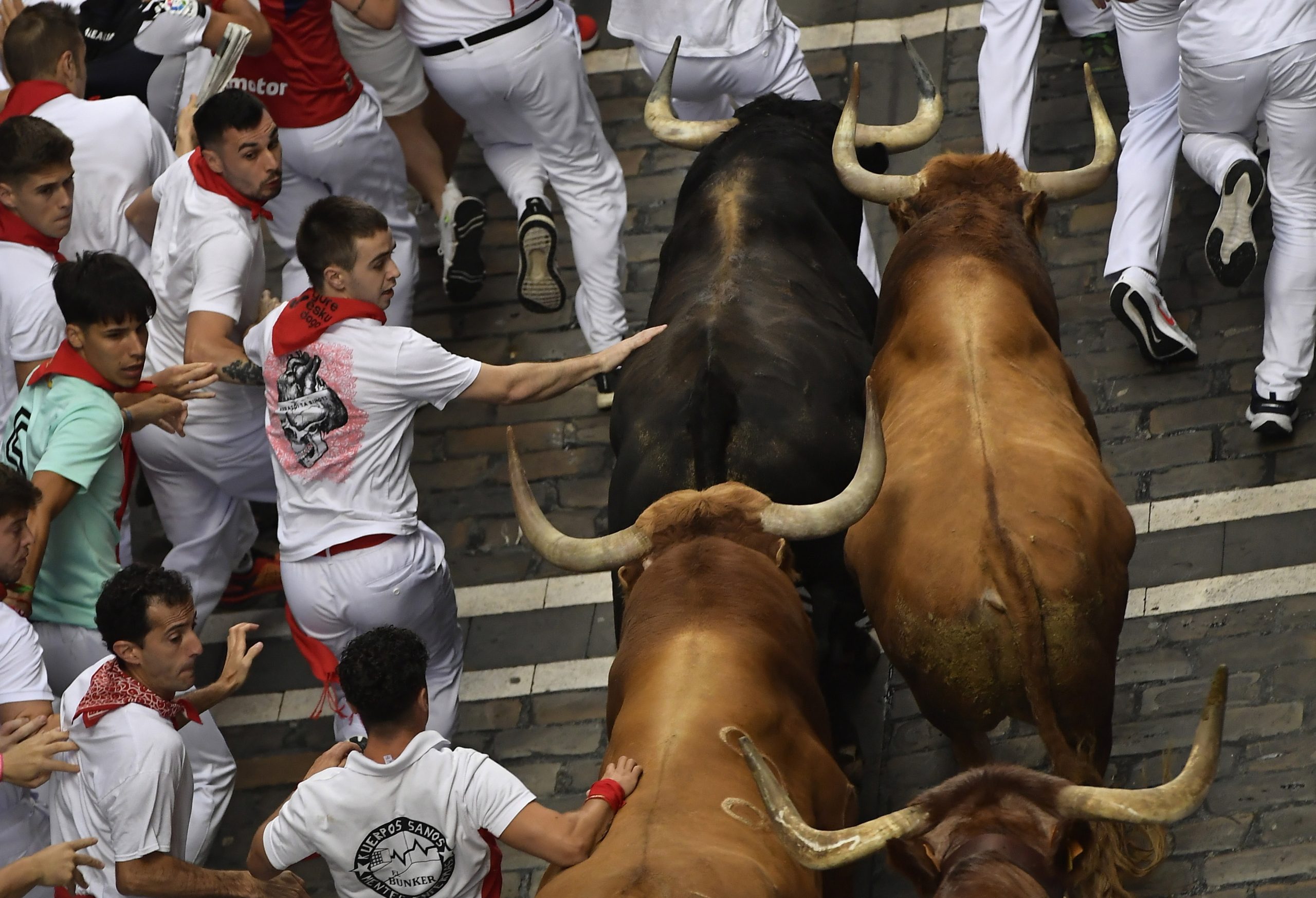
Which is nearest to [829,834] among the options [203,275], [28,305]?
[203,275]

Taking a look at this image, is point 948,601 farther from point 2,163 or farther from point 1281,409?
point 2,163

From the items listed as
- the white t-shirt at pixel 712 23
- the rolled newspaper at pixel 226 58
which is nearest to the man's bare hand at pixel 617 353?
the white t-shirt at pixel 712 23

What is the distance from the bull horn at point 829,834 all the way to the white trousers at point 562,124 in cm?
418

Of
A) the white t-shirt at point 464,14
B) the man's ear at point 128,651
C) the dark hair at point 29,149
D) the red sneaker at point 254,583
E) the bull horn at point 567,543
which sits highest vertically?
the dark hair at point 29,149

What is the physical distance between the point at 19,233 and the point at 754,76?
3295mm

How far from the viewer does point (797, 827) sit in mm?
4062

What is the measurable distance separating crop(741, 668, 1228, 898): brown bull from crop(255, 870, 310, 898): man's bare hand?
1.84 m

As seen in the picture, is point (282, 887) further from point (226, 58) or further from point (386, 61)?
point (386, 61)

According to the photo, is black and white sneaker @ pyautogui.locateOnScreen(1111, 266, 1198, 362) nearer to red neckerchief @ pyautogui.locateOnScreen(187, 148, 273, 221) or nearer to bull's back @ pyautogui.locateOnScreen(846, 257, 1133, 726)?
bull's back @ pyautogui.locateOnScreen(846, 257, 1133, 726)

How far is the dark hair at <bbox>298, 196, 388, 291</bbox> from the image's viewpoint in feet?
19.6

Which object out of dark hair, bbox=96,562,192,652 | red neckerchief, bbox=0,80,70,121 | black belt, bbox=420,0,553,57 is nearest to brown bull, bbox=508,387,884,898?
dark hair, bbox=96,562,192,652

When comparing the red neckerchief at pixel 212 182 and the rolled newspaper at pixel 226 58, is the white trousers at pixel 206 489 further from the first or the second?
the rolled newspaper at pixel 226 58

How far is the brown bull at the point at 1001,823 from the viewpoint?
3885 millimetres

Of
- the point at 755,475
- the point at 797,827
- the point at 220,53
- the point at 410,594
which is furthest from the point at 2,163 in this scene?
the point at 797,827
